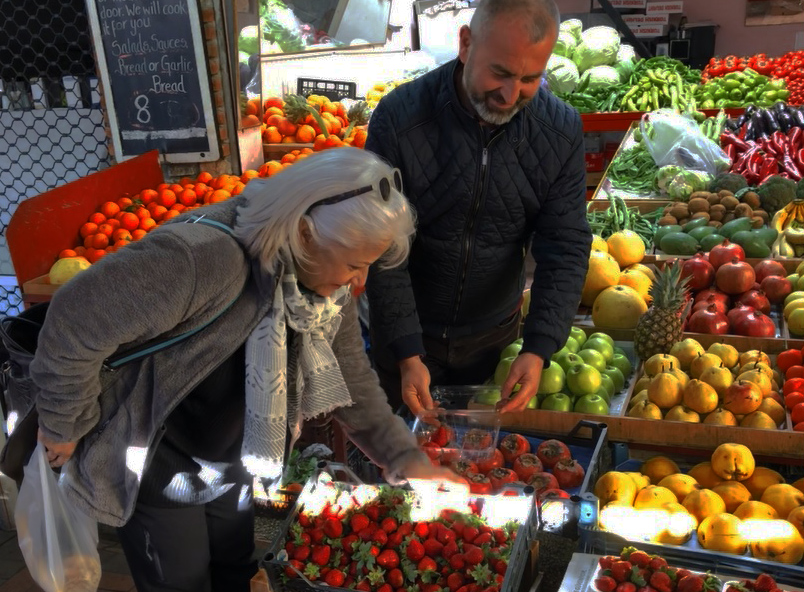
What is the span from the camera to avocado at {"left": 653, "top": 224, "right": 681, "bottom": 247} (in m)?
4.30

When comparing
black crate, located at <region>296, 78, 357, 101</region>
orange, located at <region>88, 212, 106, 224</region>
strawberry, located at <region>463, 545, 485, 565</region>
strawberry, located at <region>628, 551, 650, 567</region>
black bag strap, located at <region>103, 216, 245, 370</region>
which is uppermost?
black bag strap, located at <region>103, 216, 245, 370</region>

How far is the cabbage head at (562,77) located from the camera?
822cm

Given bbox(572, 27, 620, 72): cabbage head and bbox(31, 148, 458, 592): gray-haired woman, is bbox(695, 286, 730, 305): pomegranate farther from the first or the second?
bbox(572, 27, 620, 72): cabbage head

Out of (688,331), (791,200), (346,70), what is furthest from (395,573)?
(346,70)

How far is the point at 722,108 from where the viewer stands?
713cm

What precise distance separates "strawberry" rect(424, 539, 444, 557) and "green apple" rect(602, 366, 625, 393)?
1185mm

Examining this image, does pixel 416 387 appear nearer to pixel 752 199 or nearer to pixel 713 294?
pixel 713 294

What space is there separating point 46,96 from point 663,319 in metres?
3.62

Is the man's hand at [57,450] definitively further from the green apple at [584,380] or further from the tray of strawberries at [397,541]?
the green apple at [584,380]

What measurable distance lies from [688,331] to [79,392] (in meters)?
2.64

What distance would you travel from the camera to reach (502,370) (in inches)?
110

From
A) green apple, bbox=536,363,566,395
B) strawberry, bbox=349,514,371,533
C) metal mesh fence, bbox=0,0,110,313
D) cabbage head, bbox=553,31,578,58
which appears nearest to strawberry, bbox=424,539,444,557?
strawberry, bbox=349,514,371,533

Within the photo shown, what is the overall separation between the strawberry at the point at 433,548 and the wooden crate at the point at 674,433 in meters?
0.67

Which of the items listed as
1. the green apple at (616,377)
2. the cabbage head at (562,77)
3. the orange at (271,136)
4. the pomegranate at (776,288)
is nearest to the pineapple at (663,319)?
the green apple at (616,377)
